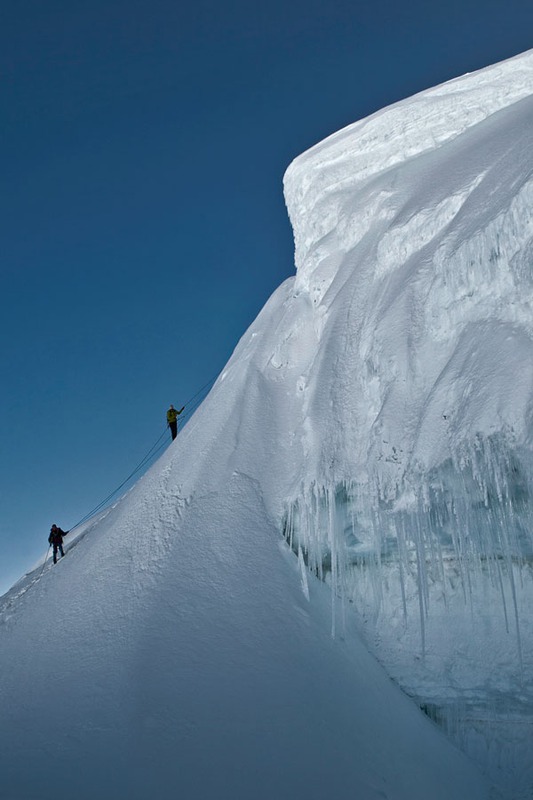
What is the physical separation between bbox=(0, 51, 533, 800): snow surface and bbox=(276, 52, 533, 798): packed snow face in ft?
0.12

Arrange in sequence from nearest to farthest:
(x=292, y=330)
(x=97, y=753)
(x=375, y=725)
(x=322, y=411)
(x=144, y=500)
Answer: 1. (x=97, y=753)
2. (x=375, y=725)
3. (x=322, y=411)
4. (x=144, y=500)
5. (x=292, y=330)

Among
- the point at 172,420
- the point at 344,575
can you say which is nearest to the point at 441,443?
the point at 344,575

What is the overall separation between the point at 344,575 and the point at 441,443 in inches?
108

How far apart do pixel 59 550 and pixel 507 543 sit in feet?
38.1

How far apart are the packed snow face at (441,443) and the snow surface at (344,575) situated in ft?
0.12

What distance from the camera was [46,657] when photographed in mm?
9000

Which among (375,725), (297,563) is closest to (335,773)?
(375,725)

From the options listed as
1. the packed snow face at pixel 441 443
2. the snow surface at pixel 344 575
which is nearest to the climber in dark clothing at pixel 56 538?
the snow surface at pixel 344 575

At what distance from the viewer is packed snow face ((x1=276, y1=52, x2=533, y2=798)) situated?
841 centimetres

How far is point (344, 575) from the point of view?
957 cm

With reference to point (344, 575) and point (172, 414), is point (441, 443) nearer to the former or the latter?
point (344, 575)

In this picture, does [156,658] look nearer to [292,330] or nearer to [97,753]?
[97,753]

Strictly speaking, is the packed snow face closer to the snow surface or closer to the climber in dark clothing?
the snow surface

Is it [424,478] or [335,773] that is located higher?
[424,478]
